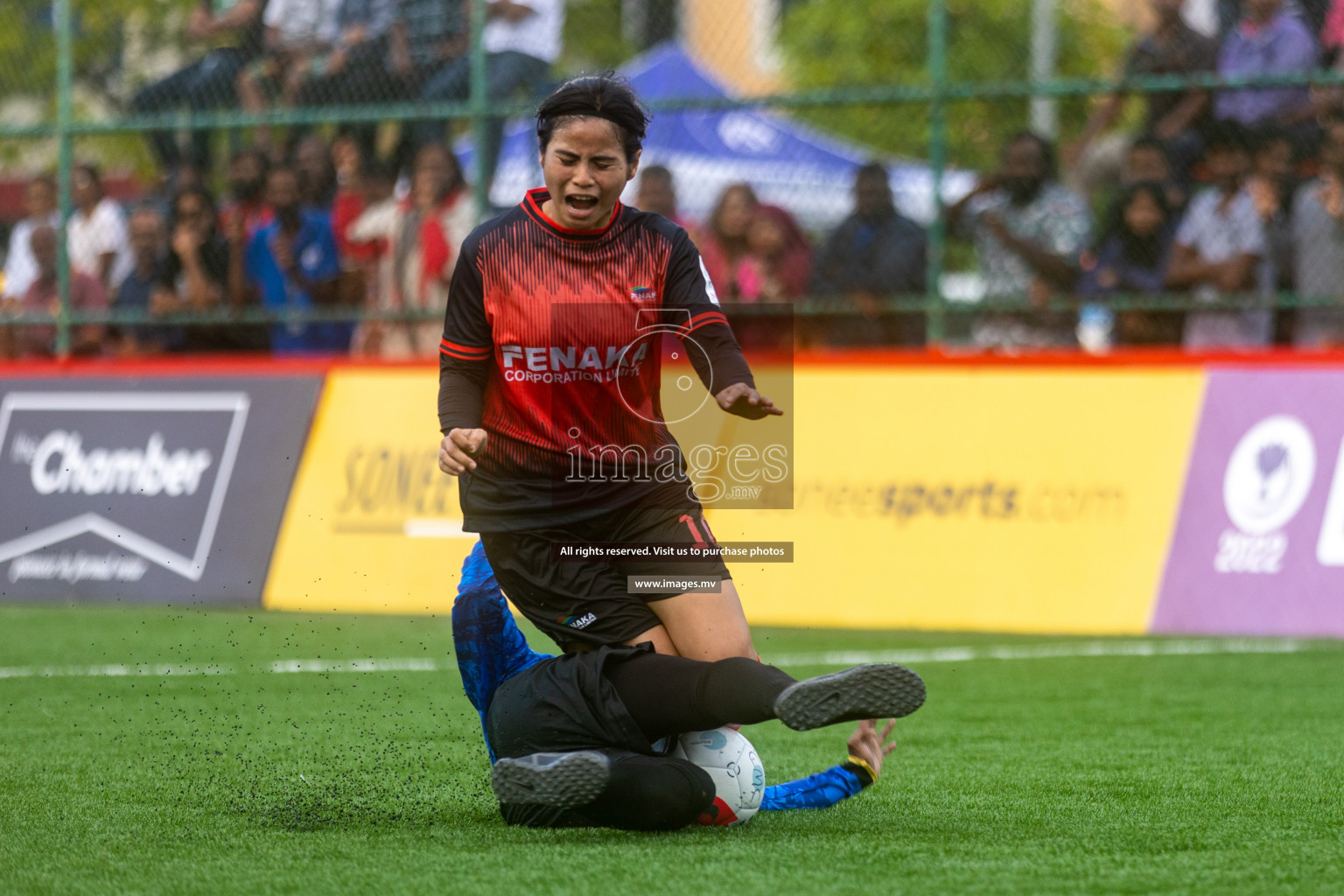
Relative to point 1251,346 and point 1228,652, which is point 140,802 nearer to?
point 1228,652

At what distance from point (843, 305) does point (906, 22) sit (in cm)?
1016

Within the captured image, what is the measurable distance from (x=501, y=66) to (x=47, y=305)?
138 inches

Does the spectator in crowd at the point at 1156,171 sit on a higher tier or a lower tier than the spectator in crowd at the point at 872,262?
higher

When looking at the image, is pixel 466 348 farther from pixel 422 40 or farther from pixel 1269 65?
pixel 422 40

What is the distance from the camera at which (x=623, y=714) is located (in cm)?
425

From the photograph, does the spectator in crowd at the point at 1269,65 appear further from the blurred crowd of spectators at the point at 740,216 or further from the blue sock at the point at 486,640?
the blue sock at the point at 486,640

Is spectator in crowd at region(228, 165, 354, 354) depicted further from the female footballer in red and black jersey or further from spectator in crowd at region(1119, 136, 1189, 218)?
the female footballer in red and black jersey

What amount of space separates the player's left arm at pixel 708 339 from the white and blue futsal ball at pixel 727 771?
0.82m

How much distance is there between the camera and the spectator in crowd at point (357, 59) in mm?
10586

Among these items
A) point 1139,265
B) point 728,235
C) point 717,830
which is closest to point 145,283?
point 728,235

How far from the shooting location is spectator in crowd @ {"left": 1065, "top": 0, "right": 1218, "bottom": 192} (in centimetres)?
906

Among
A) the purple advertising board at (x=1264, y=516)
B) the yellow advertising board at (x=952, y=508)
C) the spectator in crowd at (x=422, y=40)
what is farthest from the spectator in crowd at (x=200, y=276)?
the purple advertising board at (x=1264, y=516)

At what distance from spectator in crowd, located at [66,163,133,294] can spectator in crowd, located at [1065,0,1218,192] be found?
6125mm

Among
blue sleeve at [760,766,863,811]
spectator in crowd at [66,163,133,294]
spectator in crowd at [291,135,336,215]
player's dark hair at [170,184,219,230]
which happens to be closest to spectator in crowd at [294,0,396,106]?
spectator in crowd at [291,135,336,215]
